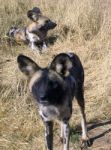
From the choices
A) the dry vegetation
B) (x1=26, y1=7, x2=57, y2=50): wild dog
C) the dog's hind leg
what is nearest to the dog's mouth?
the dog's hind leg

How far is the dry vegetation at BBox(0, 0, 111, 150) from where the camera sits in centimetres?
470

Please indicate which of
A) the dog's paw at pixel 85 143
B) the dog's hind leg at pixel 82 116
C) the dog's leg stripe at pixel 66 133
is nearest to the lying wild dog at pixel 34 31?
the dog's hind leg at pixel 82 116

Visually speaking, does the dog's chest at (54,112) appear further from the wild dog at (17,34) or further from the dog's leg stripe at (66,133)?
the wild dog at (17,34)

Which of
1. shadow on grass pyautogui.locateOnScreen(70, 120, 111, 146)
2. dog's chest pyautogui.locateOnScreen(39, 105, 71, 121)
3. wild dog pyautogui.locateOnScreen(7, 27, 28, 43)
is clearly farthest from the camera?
wild dog pyautogui.locateOnScreen(7, 27, 28, 43)

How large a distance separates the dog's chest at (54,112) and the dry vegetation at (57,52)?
72 centimetres

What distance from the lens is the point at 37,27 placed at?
342 inches

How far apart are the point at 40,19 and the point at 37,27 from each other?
24 cm

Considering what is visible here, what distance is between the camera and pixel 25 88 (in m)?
5.40

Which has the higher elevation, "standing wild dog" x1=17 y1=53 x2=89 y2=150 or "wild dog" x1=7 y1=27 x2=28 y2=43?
"standing wild dog" x1=17 y1=53 x2=89 y2=150

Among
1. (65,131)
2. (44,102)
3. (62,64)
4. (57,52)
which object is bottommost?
(57,52)

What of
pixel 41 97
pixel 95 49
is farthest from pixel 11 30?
pixel 41 97

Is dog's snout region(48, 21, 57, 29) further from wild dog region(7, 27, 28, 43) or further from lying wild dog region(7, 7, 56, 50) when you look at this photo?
wild dog region(7, 27, 28, 43)

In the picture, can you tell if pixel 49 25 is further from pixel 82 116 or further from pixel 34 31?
pixel 82 116

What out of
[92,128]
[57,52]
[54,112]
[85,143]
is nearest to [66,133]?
[54,112]
